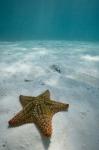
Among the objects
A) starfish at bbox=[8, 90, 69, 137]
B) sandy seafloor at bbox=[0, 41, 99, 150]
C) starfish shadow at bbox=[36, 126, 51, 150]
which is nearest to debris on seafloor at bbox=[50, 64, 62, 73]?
sandy seafloor at bbox=[0, 41, 99, 150]

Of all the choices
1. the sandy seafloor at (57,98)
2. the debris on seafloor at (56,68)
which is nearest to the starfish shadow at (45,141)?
the sandy seafloor at (57,98)

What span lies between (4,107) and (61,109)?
1.28 meters

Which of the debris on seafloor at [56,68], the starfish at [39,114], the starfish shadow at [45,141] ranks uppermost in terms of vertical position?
the starfish at [39,114]

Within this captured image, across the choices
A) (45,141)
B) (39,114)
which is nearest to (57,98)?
(39,114)

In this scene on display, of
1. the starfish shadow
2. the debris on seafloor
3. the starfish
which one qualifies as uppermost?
the starfish

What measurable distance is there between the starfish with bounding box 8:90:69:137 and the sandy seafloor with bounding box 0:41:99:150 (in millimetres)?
127

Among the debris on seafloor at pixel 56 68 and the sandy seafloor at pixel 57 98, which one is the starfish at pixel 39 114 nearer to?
the sandy seafloor at pixel 57 98

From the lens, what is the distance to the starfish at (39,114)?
295 centimetres

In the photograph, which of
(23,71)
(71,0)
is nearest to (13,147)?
(23,71)

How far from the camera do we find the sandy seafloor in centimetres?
298

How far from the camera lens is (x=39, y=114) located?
125 inches

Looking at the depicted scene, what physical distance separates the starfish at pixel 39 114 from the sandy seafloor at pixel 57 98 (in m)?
0.13

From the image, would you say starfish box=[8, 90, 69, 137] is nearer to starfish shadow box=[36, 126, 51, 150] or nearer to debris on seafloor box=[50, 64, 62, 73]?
starfish shadow box=[36, 126, 51, 150]

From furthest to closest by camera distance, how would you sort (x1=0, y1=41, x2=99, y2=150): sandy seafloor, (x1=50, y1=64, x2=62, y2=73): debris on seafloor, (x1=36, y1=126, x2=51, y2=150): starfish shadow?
(x1=50, y1=64, x2=62, y2=73): debris on seafloor → (x1=0, y1=41, x2=99, y2=150): sandy seafloor → (x1=36, y1=126, x2=51, y2=150): starfish shadow
